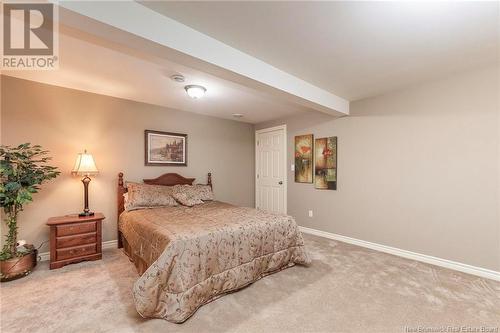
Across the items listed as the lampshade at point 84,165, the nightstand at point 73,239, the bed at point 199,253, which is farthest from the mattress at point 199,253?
the lampshade at point 84,165

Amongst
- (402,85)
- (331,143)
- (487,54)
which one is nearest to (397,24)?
(487,54)

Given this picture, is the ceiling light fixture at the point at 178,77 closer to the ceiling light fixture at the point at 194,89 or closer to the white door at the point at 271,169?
the ceiling light fixture at the point at 194,89

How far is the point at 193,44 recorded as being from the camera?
1.87 metres

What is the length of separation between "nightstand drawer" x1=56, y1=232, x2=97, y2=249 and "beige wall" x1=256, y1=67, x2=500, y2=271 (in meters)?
3.58

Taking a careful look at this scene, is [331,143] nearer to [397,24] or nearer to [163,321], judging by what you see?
[397,24]

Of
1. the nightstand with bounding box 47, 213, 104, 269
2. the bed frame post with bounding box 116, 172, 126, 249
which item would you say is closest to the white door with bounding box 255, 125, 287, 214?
the bed frame post with bounding box 116, 172, 126, 249

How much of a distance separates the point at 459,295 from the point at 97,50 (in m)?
4.12

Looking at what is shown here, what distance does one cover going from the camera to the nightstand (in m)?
→ 2.70

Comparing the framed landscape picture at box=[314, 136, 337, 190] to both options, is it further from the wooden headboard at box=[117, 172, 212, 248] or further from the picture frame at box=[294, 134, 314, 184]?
the wooden headboard at box=[117, 172, 212, 248]

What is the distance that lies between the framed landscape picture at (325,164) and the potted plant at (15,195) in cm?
391

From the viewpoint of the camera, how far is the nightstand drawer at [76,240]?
272cm

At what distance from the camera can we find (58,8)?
1.36m

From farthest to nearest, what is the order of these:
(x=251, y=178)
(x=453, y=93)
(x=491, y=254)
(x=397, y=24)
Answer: (x=251, y=178), (x=453, y=93), (x=491, y=254), (x=397, y=24)

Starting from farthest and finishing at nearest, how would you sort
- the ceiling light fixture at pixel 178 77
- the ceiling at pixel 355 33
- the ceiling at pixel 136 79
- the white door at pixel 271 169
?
the white door at pixel 271 169 → the ceiling light fixture at pixel 178 77 → the ceiling at pixel 136 79 → the ceiling at pixel 355 33
